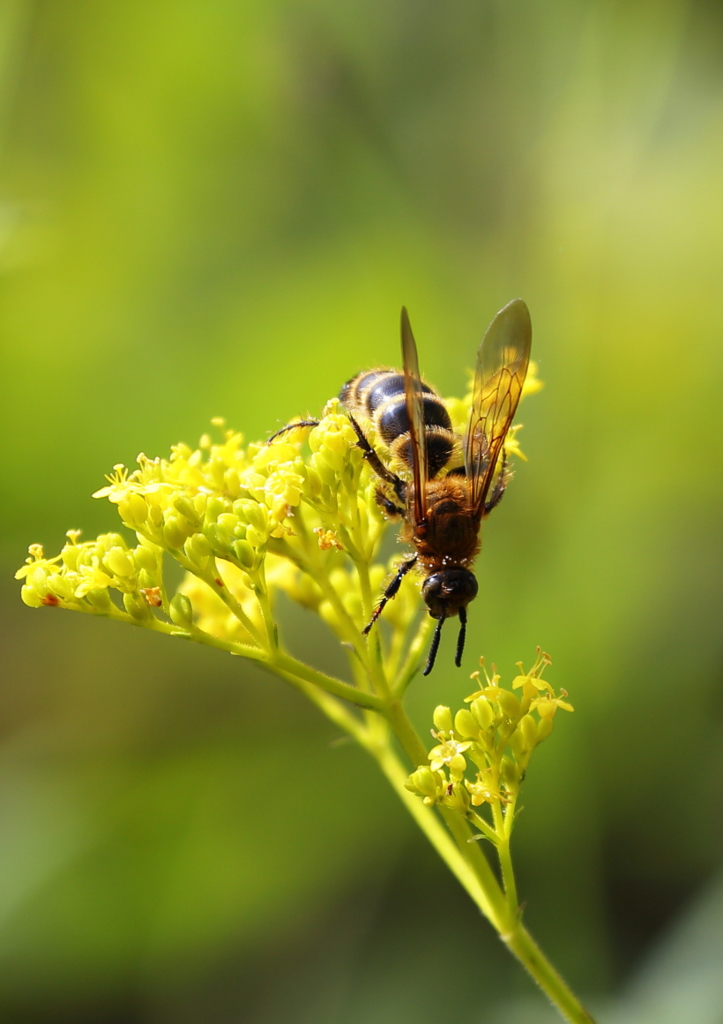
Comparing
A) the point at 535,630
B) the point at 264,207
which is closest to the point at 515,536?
the point at 535,630

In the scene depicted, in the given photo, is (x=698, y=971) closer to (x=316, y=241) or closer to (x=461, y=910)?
(x=461, y=910)

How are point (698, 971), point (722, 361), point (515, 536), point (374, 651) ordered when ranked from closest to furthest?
point (374, 651) → point (698, 971) → point (515, 536) → point (722, 361)

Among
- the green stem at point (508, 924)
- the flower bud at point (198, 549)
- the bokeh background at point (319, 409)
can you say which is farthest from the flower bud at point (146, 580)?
the bokeh background at point (319, 409)

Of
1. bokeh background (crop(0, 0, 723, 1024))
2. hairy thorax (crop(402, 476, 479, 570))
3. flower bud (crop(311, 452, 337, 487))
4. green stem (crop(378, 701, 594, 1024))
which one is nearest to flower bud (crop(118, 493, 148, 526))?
flower bud (crop(311, 452, 337, 487))

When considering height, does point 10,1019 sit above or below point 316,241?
below

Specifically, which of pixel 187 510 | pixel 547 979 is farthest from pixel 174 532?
pixel 547 979

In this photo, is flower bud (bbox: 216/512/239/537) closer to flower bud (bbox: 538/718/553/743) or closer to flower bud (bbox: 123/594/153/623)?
flower bud (bbox: 123/594/153/623)

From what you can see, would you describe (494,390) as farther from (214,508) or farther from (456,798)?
(456,798)
